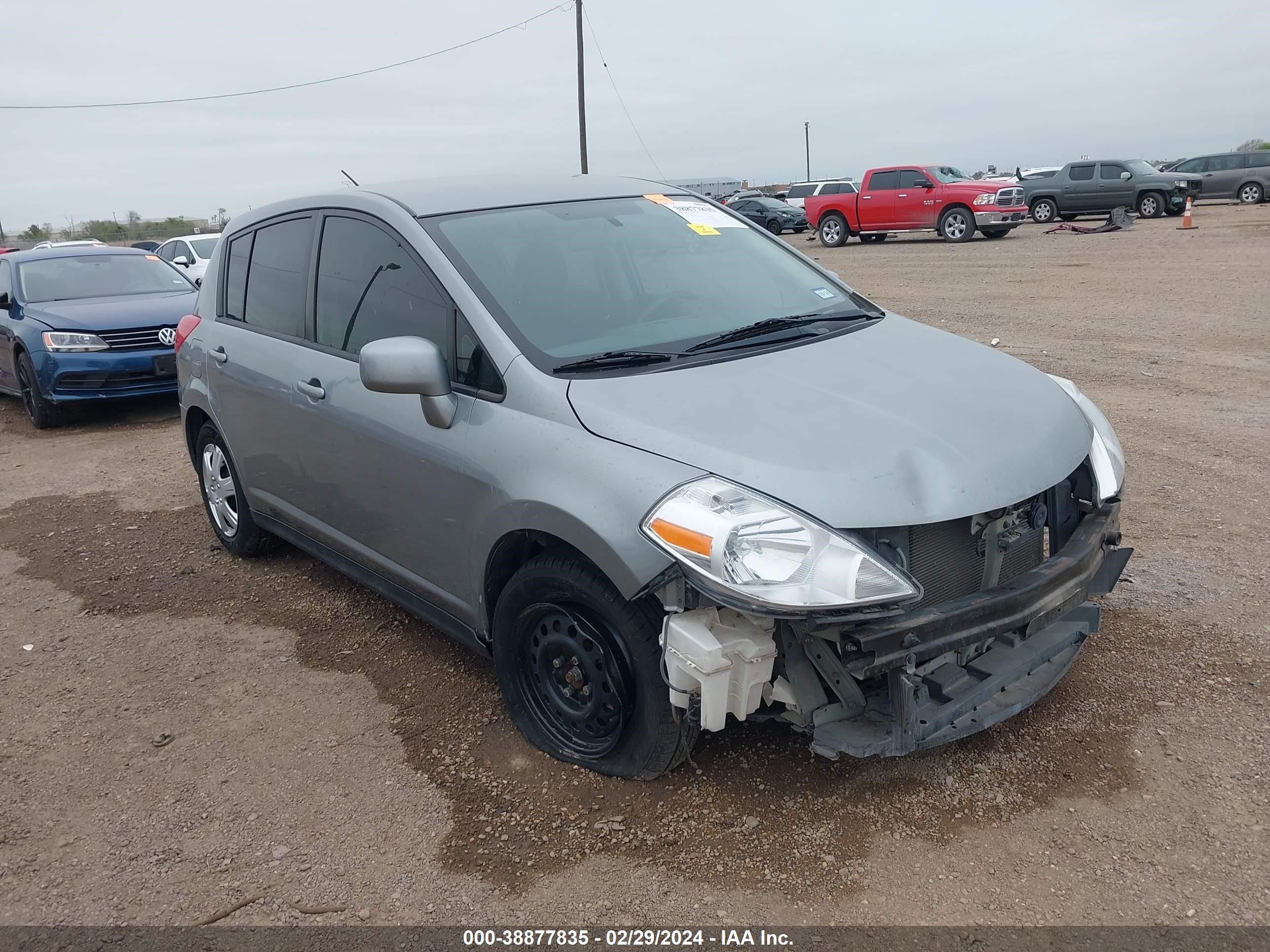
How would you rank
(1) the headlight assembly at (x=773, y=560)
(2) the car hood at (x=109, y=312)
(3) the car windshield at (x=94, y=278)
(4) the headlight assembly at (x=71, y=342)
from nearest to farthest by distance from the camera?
(1) the headlight assembly at (x=773, y=560)
(4) the headlight assembly at (x=71, y=342)
(2) the car hood at (x=109, y=312)
(3) the car windshield at (x=94, y=278)

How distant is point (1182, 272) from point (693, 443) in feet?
47.7

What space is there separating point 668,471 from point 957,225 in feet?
73.2

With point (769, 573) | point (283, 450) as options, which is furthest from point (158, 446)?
point (769, 573)

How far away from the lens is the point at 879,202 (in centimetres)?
2386

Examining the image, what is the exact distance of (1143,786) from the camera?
2.94 m

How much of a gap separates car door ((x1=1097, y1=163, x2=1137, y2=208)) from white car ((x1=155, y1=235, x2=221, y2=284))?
68.3ft

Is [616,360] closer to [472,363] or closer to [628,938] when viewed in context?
[472,363]

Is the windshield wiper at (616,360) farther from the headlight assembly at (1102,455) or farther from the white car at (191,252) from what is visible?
the white car at (191,252)

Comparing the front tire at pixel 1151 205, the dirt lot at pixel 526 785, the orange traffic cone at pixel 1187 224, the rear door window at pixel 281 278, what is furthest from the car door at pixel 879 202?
the rear door window at pixel 281 278

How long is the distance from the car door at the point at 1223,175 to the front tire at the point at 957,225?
455 inches

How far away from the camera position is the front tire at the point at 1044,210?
26094mm

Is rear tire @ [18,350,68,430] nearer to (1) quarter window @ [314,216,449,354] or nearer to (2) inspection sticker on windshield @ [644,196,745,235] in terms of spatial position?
(1) quarter window @ [314,216,449,354]

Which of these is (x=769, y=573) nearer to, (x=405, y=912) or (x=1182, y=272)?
(x=405, y=912)

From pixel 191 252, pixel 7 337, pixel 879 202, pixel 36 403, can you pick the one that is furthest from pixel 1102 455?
pixel 879 202
